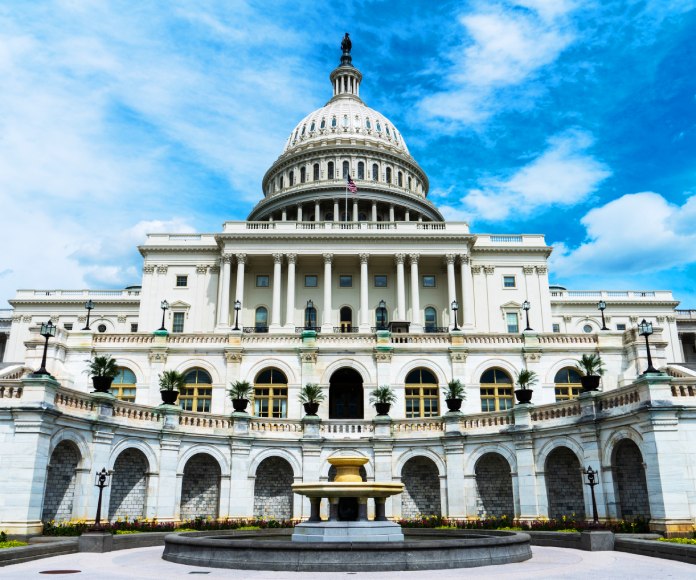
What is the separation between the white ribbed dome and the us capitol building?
19644 millimetres

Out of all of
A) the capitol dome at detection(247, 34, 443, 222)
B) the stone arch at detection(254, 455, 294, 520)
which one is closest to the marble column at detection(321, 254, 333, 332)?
the capitol dome at detection(247, 34, 443, 222)

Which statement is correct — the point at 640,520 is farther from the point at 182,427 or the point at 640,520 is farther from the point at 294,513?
the point at 182,427

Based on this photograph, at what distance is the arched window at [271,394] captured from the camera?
1934 inches

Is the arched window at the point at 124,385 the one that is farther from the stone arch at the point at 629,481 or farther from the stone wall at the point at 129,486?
the stone arch at the point at 629,481

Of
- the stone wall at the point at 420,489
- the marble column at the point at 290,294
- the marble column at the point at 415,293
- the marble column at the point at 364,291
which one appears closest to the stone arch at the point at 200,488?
the stone wall at the point at 420,489

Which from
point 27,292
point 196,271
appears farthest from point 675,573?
point 27,292

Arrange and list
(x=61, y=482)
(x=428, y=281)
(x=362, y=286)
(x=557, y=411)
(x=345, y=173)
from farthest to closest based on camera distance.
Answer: (x=345, y=173)
(x=428, y=281)
(x=362, y=286)
(x=557, y=411)
(x=61, y=482)

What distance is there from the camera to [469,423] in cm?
3831

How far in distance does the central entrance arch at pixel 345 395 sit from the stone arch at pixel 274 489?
40.6 feet

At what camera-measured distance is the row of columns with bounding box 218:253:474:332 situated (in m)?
78.1

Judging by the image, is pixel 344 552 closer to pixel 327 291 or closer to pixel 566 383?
pixel 566 383

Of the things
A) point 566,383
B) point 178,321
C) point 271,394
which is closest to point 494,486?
point 566,383

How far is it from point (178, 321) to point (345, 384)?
1424 inches

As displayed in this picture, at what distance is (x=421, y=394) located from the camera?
4934cm
